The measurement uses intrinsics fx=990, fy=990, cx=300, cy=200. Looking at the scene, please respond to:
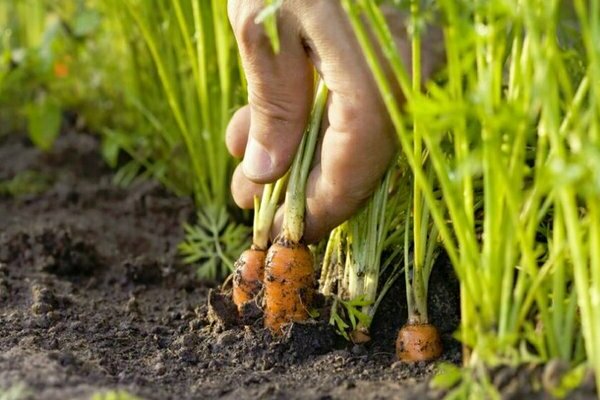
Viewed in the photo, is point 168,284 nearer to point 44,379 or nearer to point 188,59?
point 188,59

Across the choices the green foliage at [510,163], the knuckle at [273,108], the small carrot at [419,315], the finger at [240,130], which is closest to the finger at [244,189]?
the finger at [240,130]

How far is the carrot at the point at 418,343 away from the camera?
5.28ft

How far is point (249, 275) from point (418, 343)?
352 millimetres

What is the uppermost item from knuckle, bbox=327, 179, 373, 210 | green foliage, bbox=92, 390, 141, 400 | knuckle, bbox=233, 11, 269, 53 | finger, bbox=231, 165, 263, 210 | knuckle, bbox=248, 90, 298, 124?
knuckle, bbox=233, 11, 269, 53

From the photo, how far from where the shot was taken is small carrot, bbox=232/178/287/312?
1794mm

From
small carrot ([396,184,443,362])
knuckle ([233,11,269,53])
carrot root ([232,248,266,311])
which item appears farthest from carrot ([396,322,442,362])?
knuckle ([233,11,269,53])

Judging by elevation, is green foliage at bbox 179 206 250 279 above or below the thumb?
below

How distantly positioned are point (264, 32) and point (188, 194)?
3.66 feet

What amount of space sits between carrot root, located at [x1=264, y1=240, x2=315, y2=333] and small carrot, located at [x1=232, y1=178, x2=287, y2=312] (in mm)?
73

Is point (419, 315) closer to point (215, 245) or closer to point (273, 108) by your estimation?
point (273, 108)

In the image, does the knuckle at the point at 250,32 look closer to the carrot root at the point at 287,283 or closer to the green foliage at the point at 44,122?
the carrot root at the point at 287,283

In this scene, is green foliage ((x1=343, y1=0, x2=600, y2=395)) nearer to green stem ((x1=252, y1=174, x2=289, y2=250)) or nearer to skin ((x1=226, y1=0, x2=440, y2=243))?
skin ((x1=226, y1=0, x2=440, y2=243))

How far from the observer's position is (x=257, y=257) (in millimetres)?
1801

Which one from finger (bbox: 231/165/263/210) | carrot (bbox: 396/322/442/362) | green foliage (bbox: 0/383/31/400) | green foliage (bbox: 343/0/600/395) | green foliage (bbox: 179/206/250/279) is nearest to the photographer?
green foliage (bbox: 343/0/600/395)
